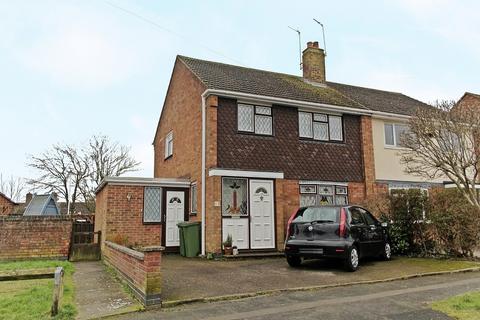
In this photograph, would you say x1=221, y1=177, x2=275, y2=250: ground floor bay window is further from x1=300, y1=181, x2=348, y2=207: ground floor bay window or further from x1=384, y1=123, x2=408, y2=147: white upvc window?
x1=384, y1=123, x2=408, y2=147: white upvc window

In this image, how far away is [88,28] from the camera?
9359mm

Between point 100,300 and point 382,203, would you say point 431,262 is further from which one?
point 100,300

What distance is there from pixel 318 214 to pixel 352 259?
1.28 m

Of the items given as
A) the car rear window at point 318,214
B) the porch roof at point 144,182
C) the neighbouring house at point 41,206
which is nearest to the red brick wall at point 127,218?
the porch roof at point 144,182

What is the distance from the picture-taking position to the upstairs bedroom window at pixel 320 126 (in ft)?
48.4

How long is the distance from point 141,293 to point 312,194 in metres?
9.12

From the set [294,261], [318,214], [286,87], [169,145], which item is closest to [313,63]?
[286,87]

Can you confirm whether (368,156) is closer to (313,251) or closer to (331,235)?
(331,235)

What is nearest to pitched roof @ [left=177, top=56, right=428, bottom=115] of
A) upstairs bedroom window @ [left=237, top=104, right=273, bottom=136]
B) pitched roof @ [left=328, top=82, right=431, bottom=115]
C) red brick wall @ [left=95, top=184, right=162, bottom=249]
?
pitched roof @ [left=328, top=82, right=431, bottom=115]

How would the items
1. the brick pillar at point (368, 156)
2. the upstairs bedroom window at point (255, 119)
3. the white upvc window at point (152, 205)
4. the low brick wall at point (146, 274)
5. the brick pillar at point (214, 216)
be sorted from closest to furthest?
1. the low brick wall at point (146, 274)
2. the brick pillar at point (214, 216)
3. the white upvc window at point (152, 205)
4. the upstairs bedroom window at point (255, 119)
5. the brick pillar at point (368, 156)

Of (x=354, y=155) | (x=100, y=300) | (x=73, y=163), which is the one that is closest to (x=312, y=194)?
(x=354, y=155)

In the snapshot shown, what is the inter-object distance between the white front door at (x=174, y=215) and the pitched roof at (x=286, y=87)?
4.15 metres

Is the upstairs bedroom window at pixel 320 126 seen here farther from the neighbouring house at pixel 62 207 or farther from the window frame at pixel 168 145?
the neighbouring house at pixel 62 207

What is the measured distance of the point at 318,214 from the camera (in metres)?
9.45
